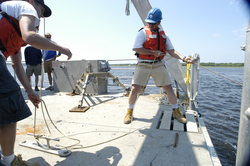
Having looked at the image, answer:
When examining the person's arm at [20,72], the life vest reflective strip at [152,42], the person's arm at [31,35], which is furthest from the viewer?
the life vest reflective strip at [152,42]

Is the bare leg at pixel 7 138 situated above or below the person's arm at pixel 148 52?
below

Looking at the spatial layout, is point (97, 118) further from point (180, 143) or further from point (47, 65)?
point (47, 65)

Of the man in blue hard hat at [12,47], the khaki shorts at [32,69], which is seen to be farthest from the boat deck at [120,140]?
the khaki shorts at [32,69]

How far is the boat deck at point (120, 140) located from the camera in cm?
170

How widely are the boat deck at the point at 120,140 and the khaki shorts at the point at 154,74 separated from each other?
26.9 inches

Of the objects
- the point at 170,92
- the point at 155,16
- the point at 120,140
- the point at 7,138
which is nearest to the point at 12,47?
the point at 7,138

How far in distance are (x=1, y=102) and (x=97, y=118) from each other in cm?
185

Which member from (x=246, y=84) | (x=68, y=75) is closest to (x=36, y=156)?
→ (x=246, y=84)

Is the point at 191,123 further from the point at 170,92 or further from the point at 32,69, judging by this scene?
the point at 32,69

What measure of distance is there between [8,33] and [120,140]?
65.8 inches

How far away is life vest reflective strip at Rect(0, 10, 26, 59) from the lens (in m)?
1.24

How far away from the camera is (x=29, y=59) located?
5582 millimetres

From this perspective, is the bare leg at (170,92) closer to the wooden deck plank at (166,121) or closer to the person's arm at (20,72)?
the wooden deck plank at (166,121)

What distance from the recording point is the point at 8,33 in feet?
4.17
